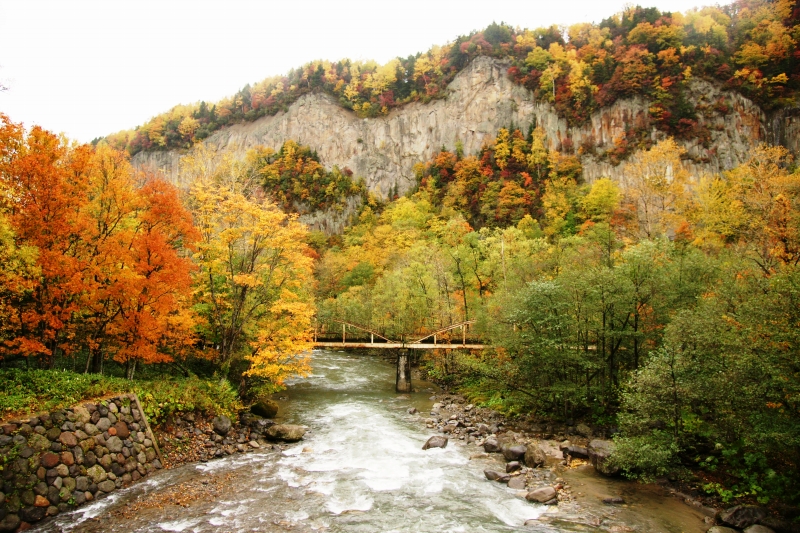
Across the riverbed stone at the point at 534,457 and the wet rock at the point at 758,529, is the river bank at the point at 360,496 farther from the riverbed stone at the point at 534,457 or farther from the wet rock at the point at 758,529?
A: the wet rock at the point at 758,529

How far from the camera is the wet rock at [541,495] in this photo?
13008 millimetres

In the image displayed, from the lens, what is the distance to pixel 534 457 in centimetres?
1595

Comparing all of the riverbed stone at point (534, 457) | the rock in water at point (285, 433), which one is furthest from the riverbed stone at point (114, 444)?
the riverbed stone at point (534, 457)

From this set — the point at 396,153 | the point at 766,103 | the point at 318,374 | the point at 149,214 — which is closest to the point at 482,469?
the point at 149,214

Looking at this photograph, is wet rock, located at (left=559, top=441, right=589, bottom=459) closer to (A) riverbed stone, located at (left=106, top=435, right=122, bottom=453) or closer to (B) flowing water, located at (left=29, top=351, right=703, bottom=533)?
(B) flowing water, located at (left=29, top=351, right=703, bottom=533)

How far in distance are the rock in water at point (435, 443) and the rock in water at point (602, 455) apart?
223 inches

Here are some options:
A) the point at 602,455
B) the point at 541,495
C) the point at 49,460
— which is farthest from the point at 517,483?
the point at 49,460

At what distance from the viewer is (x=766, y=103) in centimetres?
5734

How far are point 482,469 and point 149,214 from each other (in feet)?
57.1

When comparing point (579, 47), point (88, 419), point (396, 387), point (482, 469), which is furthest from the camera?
point (579, 47)

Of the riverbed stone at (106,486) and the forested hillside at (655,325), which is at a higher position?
the forested hillside at (655,325)

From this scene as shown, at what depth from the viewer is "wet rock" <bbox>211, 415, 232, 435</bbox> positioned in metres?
17.7

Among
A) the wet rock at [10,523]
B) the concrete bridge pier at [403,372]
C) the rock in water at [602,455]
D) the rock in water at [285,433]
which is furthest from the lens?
the concrete bridge pier at [403,372]

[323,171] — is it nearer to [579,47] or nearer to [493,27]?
[493,27]
